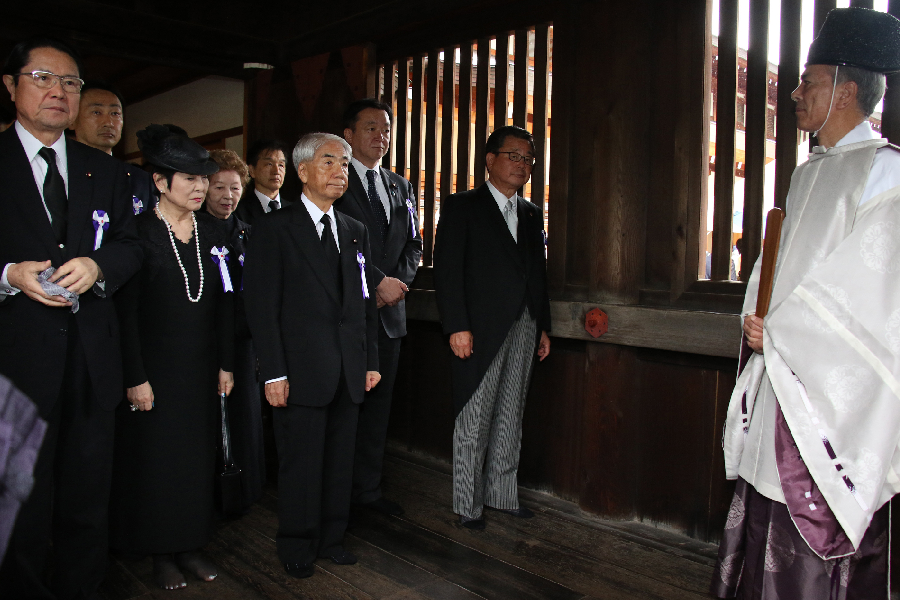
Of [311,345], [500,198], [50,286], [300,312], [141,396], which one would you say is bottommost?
[141,396]

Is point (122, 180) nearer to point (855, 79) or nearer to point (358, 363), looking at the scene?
point (358, 363)

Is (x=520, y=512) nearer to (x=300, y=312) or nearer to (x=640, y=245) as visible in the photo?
(x=640, y=245)

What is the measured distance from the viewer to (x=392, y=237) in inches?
131

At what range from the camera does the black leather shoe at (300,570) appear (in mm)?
2475

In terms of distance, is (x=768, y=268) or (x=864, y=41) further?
(x=768, y=268)

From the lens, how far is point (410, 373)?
4.11 metres

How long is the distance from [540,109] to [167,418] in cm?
223

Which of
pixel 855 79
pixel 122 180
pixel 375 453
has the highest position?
pixel 855 79

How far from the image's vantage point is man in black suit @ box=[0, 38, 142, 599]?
6.65ft

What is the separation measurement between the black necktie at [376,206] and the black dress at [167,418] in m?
0.95

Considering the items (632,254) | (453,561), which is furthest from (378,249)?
(453,561)

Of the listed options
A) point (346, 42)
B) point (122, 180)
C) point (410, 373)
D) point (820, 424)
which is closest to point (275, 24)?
point (346, 42)

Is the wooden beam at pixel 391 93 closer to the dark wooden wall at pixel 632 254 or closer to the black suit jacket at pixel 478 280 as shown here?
the dark wooden wall at pixel 632 254

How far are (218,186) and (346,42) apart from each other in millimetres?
1538
